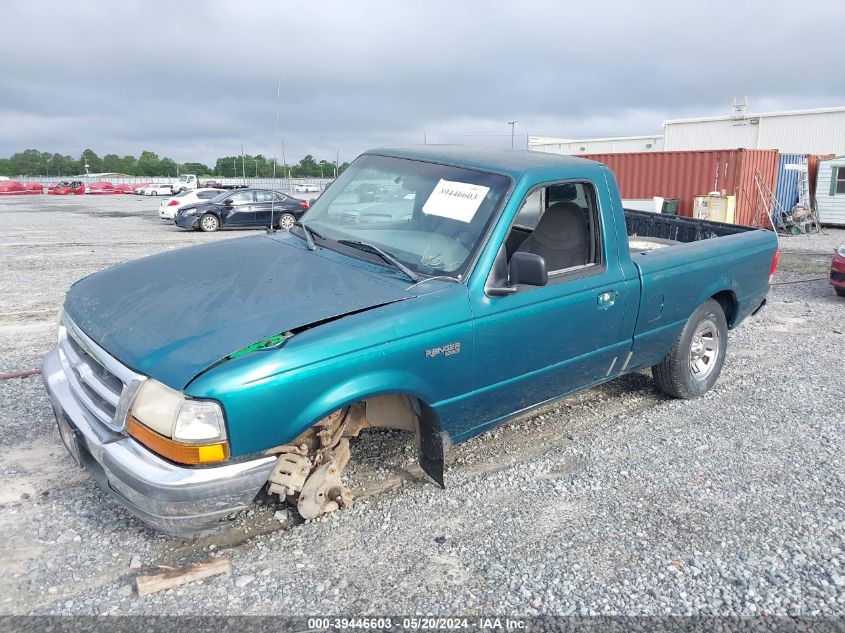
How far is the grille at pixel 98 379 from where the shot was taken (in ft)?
8.68

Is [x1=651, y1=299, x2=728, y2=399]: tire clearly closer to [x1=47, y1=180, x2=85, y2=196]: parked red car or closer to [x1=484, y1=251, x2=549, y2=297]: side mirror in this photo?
[x1=484, y1=251, x2=549, y2=297]: side mirror

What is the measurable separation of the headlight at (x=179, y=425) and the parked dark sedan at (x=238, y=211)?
697 inches

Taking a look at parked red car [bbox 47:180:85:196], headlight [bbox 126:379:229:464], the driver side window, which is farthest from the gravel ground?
parked red car [bbox 47:180:85:196]

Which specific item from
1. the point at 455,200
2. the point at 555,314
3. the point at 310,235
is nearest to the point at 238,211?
the point at 310,235

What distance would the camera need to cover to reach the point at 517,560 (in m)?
3.02

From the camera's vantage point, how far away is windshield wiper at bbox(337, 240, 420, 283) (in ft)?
10.9

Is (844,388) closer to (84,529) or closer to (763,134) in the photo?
(84,529)

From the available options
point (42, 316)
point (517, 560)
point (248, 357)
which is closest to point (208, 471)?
point (248, 357)

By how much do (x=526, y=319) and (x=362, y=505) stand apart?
4.41 feet

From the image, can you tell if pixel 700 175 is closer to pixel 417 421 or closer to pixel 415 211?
pixel 415 211

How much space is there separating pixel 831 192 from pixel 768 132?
9306mm

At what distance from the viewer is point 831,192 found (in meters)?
21.5

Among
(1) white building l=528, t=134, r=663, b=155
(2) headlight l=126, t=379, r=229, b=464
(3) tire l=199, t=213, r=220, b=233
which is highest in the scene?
(1) white building l=528, t=134, r=663, b=155

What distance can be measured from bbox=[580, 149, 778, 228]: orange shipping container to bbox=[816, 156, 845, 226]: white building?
2260mm
